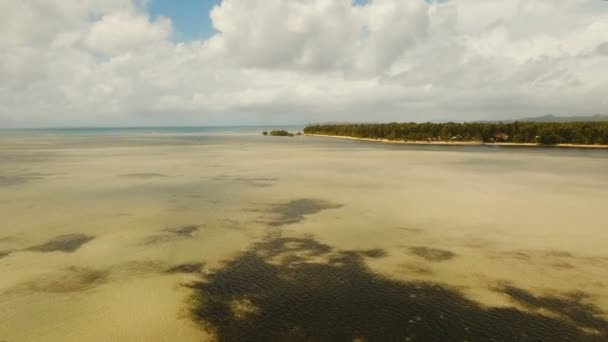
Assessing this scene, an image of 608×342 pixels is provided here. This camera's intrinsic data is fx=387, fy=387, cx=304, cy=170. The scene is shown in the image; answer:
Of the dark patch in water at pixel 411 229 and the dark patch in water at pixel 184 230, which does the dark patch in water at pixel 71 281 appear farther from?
the dark patch in water at pixel 411 229

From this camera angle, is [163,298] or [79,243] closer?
[163,298]

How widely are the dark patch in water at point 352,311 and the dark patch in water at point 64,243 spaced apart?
212 inches

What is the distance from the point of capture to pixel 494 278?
32.6 feet

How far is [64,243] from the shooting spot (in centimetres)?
1267

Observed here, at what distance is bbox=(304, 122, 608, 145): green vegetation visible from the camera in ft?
221

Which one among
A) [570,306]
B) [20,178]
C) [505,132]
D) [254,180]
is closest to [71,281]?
[570,306]

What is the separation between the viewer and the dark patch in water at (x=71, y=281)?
9.33m

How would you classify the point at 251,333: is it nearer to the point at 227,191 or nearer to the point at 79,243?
the point at 79,243

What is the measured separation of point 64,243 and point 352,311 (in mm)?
9920

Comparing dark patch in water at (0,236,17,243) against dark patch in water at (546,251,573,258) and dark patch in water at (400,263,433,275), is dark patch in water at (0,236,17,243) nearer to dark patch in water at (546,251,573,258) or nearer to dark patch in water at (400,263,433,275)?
dark patch in water at (400,263,433,275)

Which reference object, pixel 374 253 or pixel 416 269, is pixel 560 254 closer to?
pixel 416 269

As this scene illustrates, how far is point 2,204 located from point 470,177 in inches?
1110

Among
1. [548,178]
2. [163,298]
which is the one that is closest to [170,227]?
[163,298]

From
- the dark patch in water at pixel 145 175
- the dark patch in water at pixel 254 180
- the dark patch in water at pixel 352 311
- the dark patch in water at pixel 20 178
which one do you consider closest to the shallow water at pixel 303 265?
the dark patch in water at pixel 352 311
